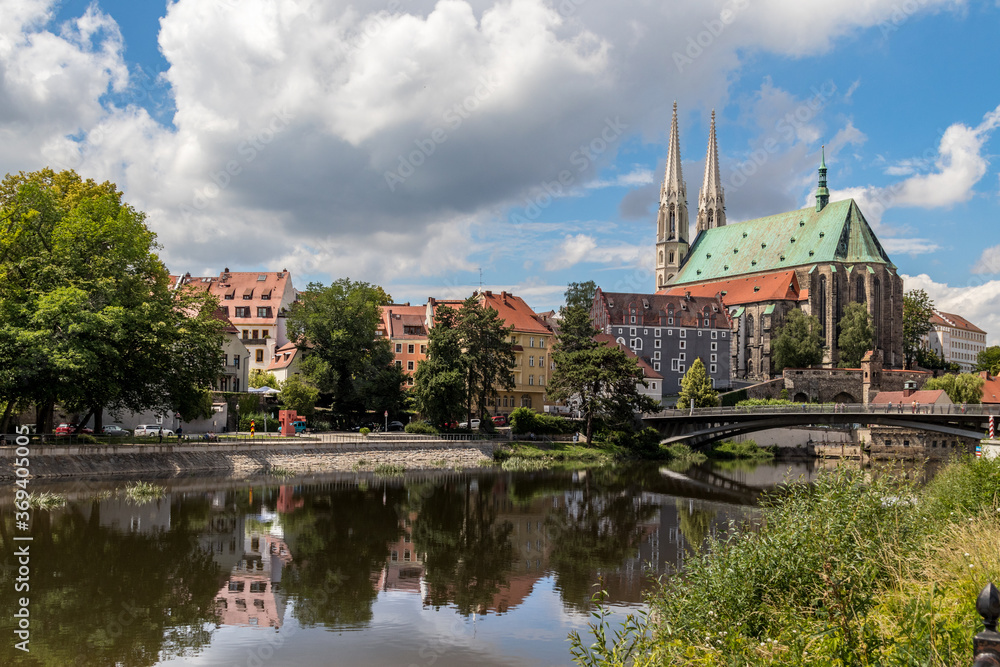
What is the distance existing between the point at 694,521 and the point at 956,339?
6301 inches

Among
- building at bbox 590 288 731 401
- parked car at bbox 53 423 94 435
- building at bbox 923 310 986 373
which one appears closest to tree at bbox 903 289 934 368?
building at bbox 590 288 731 401

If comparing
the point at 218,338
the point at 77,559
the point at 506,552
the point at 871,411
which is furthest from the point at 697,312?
the point at 77,559

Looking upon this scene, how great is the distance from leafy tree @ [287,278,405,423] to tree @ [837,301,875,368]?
2410 inches

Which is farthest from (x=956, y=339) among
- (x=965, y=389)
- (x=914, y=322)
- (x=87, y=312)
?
(x=87, y=312)

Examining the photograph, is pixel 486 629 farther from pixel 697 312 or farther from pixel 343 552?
pixel 697 312

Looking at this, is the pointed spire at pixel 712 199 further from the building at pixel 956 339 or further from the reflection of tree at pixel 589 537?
the reflection of tree at pixel 589 537

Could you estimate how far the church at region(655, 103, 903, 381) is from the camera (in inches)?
4129

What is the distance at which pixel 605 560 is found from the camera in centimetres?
2386

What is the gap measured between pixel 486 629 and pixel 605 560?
25.6ft

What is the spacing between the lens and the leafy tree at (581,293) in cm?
10743

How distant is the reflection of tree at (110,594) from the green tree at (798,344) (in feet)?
280

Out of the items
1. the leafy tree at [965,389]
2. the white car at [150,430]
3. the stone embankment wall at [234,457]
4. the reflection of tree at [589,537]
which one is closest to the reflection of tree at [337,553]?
the reflection of tree at [589,537]

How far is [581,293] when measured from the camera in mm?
108500

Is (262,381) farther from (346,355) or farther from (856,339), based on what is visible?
(856,339)
